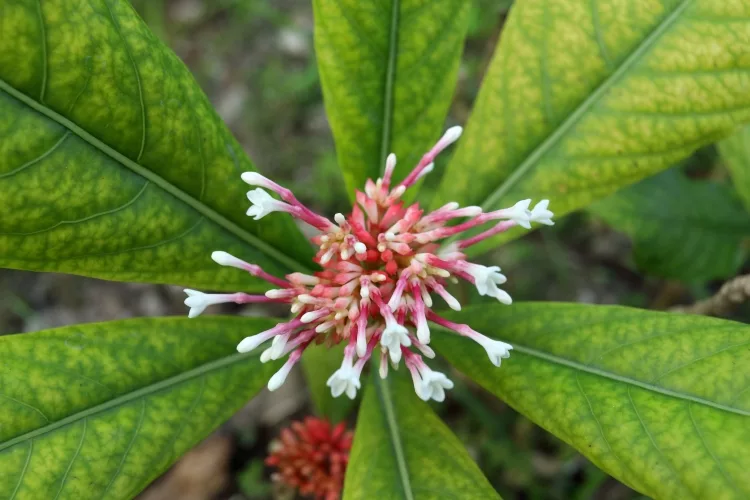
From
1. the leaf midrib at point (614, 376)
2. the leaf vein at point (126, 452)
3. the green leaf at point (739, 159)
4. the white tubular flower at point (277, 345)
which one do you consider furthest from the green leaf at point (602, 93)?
the leaf vein at point (126, 452)

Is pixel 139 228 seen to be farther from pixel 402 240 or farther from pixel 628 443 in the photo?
pixel 628 443

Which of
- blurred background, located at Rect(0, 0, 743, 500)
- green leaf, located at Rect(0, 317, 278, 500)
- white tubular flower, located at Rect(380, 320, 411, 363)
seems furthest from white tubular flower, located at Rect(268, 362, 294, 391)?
blurred background, located at Rect(0, 0, 743, 500)

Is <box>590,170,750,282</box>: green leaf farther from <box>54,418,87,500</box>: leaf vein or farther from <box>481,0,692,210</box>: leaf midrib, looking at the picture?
<box>54,418,87,500</box>: leaf vein

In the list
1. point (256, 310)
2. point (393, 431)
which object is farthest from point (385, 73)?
point (256, 310)

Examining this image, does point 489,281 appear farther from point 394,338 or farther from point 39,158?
point 39,158

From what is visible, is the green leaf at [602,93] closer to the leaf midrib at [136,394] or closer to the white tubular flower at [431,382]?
the white tubular flower at [431,382]

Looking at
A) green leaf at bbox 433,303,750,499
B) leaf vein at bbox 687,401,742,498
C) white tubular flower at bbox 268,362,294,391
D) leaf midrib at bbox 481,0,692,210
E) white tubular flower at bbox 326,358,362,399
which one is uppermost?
leaf midrib at bbox 481,0,692,210

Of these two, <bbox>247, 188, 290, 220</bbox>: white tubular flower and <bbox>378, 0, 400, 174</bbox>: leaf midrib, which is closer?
<bbox>247, 188, 290, 220</bbox>: white tubular flower
